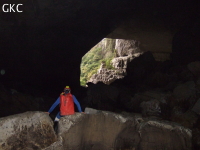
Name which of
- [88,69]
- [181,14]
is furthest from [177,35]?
[88,69]

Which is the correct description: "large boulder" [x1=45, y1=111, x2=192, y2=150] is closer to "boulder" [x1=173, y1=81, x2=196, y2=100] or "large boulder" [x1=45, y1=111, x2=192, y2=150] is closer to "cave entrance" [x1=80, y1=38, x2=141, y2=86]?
"boulder" [x1=173, y1=81, x2=196, y2=100]

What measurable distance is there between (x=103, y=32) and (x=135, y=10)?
2542mm

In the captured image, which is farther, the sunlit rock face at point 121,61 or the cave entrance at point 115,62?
the cave entrance at point 115,62

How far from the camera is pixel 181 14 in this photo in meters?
11.4

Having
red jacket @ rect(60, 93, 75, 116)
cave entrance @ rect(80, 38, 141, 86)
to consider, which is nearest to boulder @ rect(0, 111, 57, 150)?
red jacket @ rect(60, 93, 75, 116)

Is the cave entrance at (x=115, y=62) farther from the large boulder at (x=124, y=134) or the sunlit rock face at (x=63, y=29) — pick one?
the large boulder at (x=124, y=134)

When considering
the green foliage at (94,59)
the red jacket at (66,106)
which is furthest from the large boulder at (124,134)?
the green foliage at (94,59)

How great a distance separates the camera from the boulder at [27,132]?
2854 millimetres

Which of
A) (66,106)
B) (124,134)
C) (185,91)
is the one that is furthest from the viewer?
(185,91)

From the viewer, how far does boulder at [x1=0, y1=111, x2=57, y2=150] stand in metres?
2.85

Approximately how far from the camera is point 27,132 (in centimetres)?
304

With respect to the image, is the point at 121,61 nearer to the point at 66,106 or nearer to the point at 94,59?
the point at 94,59

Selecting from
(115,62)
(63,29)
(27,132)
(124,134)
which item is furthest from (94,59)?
(27,132)

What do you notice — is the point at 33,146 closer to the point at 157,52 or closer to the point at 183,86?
the point at 183,86
